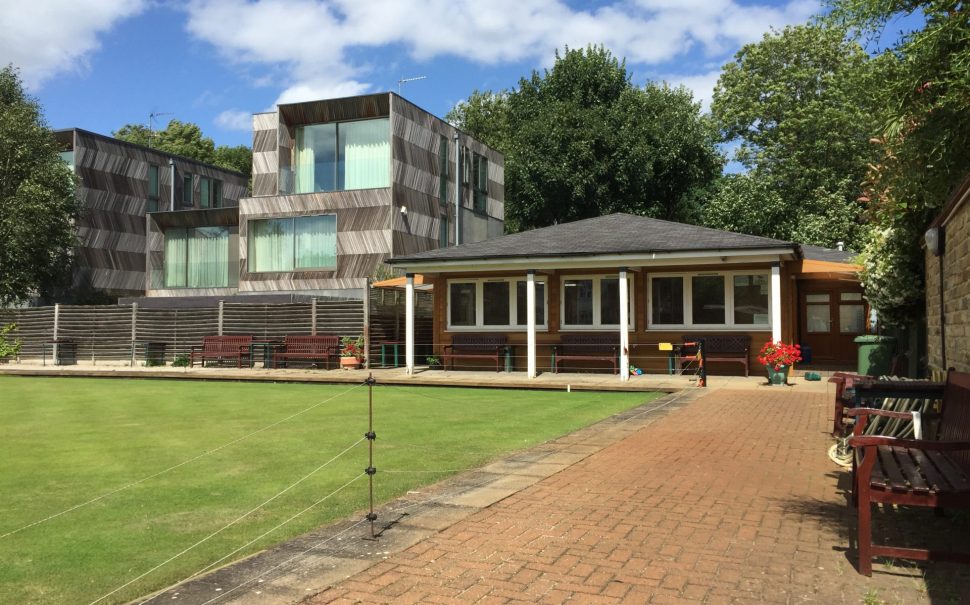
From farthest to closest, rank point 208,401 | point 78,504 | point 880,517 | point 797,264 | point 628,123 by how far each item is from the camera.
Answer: point 628,123 < point 797,264 < point 208,401 < point 78,504 < point 880,517

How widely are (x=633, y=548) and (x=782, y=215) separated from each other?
31.1 meters

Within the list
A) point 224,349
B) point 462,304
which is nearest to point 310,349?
point 224,349

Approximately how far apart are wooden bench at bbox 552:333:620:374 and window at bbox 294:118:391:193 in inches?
462

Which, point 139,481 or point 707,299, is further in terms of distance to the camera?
point 707,299

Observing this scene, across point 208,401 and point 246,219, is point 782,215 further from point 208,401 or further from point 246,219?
point 208,401

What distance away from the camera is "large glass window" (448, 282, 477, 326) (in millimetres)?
21359

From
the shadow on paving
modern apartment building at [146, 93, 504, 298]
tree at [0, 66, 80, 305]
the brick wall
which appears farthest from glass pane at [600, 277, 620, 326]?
tree at [0, 66, 80, 305]

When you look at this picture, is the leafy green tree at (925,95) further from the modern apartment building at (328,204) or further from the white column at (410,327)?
the modern apartment building at (328,204)

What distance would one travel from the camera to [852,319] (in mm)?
21328

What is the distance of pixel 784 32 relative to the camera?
1406 inches

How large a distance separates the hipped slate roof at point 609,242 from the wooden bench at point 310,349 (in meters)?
4.30

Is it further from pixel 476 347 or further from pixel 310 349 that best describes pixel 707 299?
pixel 310 349

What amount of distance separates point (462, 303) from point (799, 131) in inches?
818

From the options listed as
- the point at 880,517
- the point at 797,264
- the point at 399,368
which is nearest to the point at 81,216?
the point at 399,368
